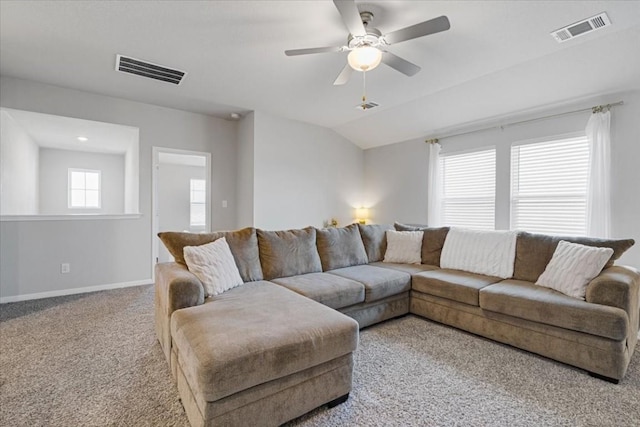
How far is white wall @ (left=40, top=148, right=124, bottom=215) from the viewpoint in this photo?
22.3ft

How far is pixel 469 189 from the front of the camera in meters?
4.73

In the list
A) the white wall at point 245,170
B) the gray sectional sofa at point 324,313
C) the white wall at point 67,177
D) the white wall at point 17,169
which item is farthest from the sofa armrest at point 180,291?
the white wall at point 67,177

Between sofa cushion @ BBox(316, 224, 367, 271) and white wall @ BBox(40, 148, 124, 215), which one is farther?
white wall @ BBox(40, 148, 124, 215)

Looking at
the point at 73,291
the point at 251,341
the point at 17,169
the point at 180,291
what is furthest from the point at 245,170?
the point at 251,341

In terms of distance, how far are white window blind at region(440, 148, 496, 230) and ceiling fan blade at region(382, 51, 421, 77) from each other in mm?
2453

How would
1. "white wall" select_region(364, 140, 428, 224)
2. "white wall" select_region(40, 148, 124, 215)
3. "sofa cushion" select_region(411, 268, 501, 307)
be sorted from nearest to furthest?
"sofa cushion" select_region(411, 268, 501, 307), "white wall" select_region(364, 140, 428, 224), "white wall" select_region(40, 148, 124, 215)

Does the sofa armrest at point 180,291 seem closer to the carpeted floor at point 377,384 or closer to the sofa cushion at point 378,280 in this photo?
the carpeted floor at point 377,384

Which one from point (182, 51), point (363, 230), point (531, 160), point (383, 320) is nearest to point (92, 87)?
point (182, 51)

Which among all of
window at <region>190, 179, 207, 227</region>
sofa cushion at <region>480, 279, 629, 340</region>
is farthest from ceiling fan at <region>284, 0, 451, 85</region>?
window at <region>190, 179, 207, 227</region>

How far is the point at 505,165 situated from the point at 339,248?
276cm

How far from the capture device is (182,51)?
9.84ft

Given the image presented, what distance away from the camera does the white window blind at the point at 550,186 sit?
3.64 meters

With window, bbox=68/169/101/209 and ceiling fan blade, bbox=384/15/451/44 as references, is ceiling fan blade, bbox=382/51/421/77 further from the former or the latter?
window, bbox=68/169/101/209

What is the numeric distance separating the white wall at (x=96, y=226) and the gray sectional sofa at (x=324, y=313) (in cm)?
227
